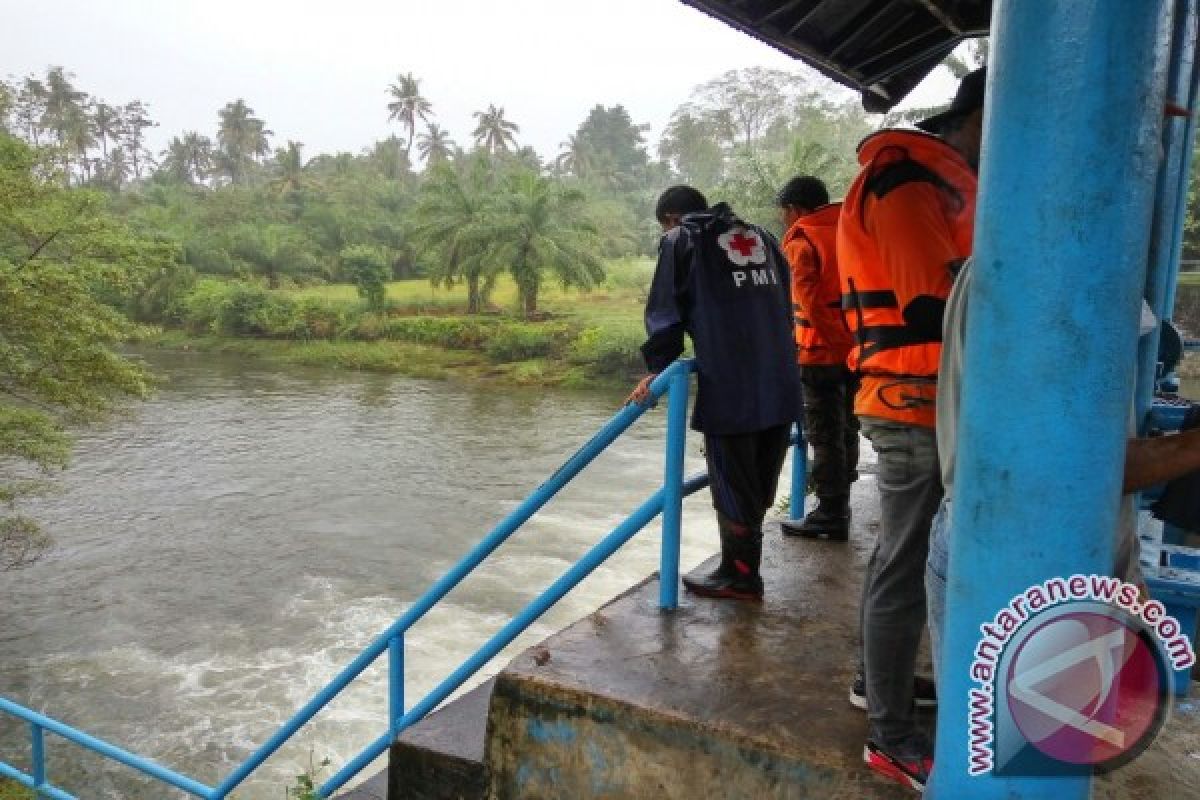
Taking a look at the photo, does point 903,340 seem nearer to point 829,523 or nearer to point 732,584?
point 732,584

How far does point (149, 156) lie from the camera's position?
7800cm

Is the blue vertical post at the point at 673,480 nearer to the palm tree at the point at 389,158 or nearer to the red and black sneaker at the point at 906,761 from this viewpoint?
the red and black sneaker at the point at 906,761

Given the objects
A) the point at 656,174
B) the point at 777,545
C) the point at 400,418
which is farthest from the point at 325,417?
the point at 656,174

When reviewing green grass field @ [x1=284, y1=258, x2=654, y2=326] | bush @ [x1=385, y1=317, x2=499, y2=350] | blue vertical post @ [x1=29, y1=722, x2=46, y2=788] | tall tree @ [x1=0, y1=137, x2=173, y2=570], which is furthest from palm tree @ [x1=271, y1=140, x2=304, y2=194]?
blue vertical post @ [x1=29, y1=722, x2=46, y2=788]

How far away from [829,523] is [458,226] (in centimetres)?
2973

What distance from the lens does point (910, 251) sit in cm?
189

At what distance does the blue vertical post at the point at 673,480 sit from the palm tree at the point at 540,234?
27.9 meters

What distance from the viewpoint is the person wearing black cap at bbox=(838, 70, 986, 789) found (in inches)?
74.6

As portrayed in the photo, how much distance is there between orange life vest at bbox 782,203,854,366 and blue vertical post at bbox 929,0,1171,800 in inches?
97.2

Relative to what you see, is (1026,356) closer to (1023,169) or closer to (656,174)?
(1023,169)

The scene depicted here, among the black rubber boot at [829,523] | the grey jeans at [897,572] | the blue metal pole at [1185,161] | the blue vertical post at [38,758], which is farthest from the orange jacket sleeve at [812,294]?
the blue vertical post at [38,758]

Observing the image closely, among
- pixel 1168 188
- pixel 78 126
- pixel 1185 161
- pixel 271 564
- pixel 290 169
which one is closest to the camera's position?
pixel 1168 188

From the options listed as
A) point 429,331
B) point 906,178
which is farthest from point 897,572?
point 429,331

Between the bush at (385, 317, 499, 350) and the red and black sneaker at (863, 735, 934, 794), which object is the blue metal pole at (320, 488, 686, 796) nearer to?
the red and black sneaker at (863, 735, 934, 794)
